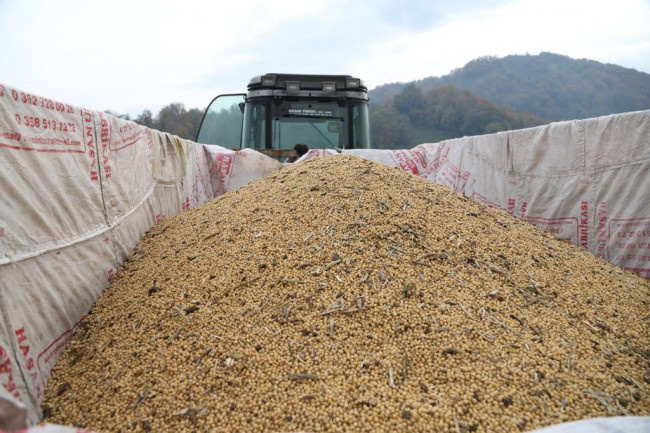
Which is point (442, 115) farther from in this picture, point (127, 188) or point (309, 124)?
point (127, 188)

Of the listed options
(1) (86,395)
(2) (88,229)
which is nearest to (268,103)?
(2) (88,229)

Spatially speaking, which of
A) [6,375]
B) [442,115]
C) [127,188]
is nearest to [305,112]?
[127,188]

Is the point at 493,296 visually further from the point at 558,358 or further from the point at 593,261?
the point at 593,261

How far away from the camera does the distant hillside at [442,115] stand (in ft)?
42.2

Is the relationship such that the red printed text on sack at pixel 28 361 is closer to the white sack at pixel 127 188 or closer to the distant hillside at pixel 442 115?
the white sack at pixel 127 188

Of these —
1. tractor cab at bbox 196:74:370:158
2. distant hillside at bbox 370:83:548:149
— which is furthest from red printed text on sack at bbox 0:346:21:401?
distant hillside at bbox 370:83:548:149

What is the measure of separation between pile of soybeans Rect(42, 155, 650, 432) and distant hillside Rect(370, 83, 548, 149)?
1020 centimetres

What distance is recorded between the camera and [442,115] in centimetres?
1424

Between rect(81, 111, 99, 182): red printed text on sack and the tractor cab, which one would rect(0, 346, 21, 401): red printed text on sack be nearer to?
rect(81, 111, 99, 182): red printed text on sack

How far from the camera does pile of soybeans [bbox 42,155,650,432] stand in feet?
4.30

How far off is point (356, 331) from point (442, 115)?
13.8 meters

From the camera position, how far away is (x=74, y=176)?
1847mm

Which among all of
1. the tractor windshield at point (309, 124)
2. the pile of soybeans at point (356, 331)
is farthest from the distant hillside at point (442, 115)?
the pile of soybeans at point (356, 331)

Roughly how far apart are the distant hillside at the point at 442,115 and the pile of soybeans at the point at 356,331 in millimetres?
10203
